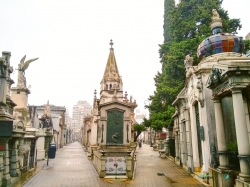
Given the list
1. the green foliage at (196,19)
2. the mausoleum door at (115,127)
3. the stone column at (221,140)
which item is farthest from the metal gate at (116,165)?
Answer: the green foliage at (196,19)

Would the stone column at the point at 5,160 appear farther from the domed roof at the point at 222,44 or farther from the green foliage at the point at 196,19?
the green foliage at the point at 196,19

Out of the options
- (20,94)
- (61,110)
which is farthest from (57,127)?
(20,94)

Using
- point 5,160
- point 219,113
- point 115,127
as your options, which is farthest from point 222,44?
point 5,160

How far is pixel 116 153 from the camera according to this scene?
14.1 metres

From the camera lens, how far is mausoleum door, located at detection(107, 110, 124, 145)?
52.1 ft

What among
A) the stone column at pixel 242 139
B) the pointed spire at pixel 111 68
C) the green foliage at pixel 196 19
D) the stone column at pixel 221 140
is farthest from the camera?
the pointed spire at pixel 111 68

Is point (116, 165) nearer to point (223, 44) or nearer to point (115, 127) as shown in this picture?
point (115, 127)

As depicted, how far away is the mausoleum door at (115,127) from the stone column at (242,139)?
9538 mm

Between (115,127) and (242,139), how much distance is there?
9.91 meters

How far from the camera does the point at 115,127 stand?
1620 cm

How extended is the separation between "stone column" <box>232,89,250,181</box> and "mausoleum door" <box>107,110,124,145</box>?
31.3 feet

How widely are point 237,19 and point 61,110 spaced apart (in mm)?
40198

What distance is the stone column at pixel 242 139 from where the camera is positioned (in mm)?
7496

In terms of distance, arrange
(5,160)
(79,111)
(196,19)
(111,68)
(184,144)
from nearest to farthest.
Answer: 1. (5,160)
2. (184,144)
3. (196,19)
4. (111,68)
5. (79,111)
